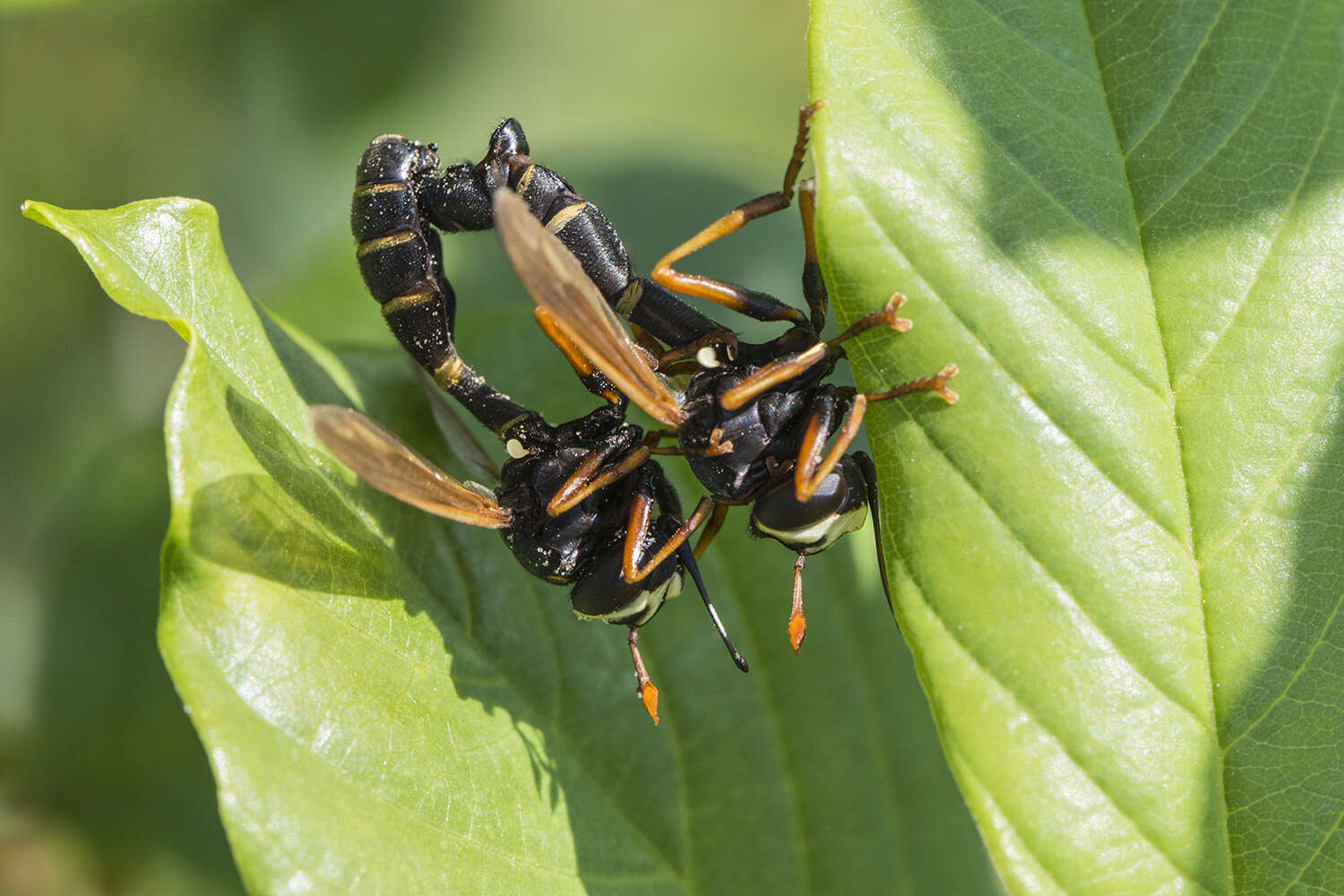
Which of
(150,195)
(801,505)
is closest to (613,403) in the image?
(801,505)

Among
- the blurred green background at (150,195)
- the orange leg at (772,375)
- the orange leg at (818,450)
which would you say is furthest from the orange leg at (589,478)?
the blurred green background at (150,195)

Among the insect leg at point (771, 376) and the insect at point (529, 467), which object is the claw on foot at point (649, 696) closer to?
the insect at point (529, 467)

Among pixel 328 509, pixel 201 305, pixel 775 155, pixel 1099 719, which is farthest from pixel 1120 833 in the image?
pixel 775 155

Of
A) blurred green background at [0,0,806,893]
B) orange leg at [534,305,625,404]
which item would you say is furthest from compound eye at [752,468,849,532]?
blurred green background at [0,0,806,893]

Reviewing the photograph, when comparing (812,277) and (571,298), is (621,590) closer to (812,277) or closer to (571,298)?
(571,298)

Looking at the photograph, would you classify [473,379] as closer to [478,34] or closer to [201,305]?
[201,305]
